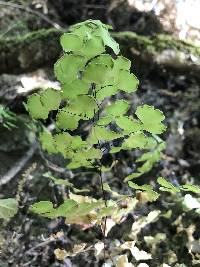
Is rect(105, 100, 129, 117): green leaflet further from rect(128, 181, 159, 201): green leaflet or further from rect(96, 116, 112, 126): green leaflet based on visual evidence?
rect(128, 181, 159, 201): green leaflet

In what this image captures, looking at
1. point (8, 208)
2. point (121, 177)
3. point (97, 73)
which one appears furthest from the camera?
point (121, 177)

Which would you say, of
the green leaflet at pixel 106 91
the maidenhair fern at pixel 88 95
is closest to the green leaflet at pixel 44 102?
the maidenhair fern at pixel 88 95

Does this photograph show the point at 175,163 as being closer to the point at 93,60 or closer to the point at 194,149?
the point at 194,149

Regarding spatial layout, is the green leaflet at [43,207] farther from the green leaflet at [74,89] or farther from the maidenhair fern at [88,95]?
the green leaflet at [74,89]

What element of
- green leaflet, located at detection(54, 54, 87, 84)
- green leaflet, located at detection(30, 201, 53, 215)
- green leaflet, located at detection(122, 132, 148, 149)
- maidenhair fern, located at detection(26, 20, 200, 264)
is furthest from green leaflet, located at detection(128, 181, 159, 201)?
green leaflet, located at detection(54, 54, 87, 84)

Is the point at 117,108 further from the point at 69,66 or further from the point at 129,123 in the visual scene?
the point at 69,66

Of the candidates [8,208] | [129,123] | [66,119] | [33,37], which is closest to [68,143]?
[66,119]

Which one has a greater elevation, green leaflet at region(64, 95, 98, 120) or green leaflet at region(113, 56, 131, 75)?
green leaflet at region(113, 56, 131, 75)
